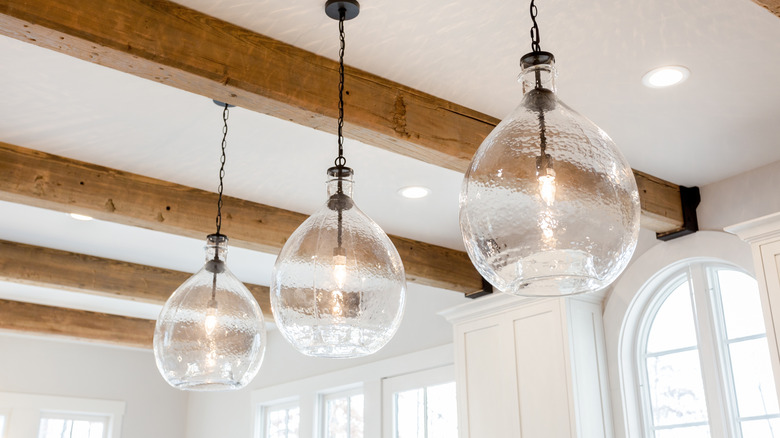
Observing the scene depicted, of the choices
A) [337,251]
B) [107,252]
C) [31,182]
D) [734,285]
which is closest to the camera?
[337,251]

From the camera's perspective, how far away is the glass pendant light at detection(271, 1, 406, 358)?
143cm

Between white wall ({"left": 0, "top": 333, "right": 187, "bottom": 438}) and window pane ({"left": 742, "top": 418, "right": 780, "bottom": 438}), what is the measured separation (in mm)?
4942

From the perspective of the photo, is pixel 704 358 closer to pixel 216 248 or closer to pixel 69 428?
pixel 216 248

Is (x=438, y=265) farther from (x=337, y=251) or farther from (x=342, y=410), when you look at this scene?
(x=337, y=251)

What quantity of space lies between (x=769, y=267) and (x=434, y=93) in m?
1.34

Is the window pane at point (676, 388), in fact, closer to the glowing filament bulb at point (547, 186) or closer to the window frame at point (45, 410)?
the glowing filament bulb at point (547, 186)

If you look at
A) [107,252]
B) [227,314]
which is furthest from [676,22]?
[107,252]

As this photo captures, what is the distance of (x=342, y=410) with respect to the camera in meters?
5.12

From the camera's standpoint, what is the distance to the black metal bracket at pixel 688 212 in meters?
3.32

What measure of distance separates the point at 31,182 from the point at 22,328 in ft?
8.83

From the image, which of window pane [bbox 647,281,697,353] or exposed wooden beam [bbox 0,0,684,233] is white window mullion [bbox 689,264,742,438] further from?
exposed wooden beam [bbox 0,0,684,233]

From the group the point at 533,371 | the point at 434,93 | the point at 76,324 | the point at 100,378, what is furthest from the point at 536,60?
A: the point at 100,378

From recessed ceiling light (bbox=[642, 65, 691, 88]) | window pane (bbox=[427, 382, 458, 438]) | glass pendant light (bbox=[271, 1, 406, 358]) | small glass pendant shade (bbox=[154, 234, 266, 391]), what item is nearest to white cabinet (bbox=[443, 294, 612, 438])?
window pane (bbox=[427, 382, 458, 438])

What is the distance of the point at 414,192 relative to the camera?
11.3 ft
